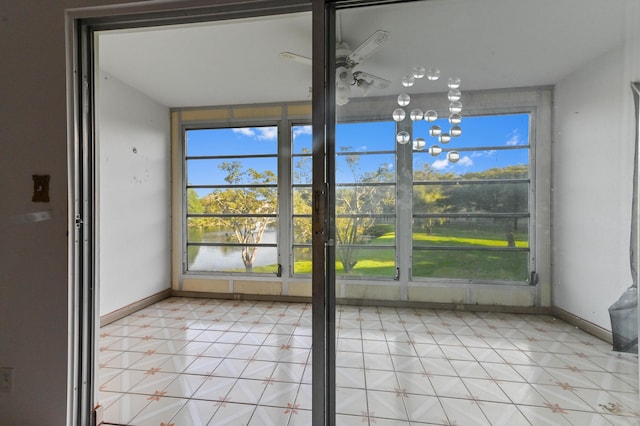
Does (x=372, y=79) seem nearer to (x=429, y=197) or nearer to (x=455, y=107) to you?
(x=455, y=107)

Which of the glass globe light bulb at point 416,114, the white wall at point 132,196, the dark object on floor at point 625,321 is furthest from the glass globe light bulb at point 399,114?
the white wall at point 132,196

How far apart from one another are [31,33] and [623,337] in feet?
11.9

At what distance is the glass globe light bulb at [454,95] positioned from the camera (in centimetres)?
187

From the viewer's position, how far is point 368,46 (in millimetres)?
1977

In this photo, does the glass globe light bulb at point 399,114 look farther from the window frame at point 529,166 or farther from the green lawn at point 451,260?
the green lawn at point 451,260

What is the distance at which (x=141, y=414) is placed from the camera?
67.8 inches

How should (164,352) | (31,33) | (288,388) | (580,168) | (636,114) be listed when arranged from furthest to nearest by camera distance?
(164,352) < (288,388) < (580,168) < (636,114) < (31,33)

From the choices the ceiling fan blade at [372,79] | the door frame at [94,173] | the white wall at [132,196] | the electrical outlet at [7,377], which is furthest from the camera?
the white wall at [132,196]

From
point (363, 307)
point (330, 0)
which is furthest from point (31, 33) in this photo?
point (363, 307)

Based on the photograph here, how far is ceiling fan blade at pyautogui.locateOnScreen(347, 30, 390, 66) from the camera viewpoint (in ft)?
6.21

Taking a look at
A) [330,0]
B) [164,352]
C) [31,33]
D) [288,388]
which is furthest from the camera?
[164,352]

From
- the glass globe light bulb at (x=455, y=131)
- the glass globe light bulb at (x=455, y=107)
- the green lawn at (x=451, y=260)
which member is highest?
the glass globe light bulb at (x=455, y=107)

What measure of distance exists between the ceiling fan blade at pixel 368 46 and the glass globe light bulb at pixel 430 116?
2.01ft

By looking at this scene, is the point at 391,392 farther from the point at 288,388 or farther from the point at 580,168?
the point at 580,168
